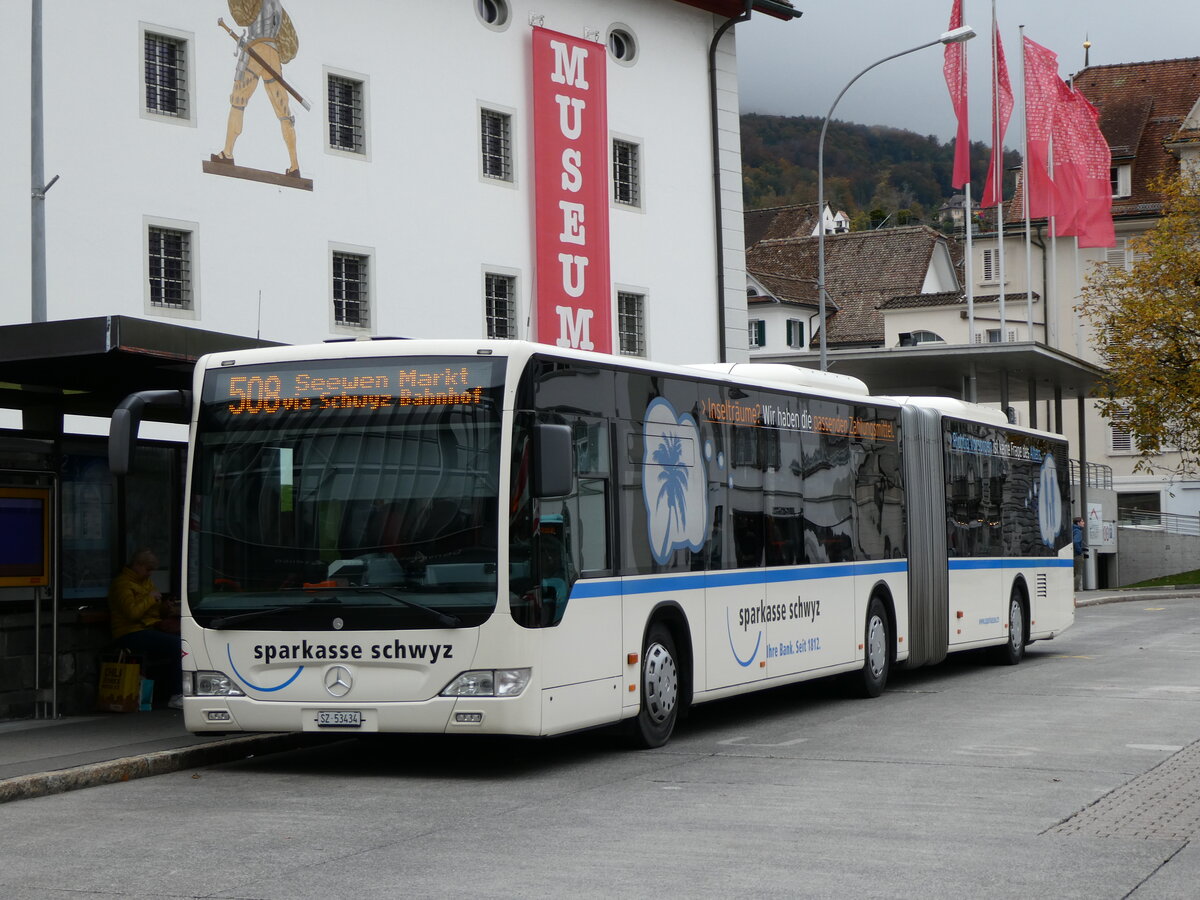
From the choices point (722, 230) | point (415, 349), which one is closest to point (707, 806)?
point (415, 349)

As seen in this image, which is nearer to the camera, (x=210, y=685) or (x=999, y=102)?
(x=210, y=685)

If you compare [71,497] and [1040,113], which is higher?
[1040,113]

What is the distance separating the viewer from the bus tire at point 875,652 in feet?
56.9

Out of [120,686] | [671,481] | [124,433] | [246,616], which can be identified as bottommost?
[120,686]

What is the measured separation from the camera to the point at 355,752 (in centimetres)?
1348

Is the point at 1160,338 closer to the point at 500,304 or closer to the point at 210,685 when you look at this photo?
the point at 500,304

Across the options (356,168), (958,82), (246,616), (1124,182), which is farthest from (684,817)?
(1124,182)

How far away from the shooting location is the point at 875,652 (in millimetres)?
17641

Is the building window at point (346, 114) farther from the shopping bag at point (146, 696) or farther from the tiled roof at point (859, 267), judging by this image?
the tiled roof at point (859, 267)

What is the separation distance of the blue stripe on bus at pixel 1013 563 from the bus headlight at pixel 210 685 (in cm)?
1019

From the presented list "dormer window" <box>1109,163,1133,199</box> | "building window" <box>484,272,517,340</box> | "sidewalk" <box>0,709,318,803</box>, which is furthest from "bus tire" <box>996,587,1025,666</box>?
"dormer window" <box>1109,163,1133,199</box>

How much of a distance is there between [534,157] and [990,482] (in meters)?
12.5

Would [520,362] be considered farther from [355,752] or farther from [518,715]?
[355,752]

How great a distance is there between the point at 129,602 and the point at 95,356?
3.00m
